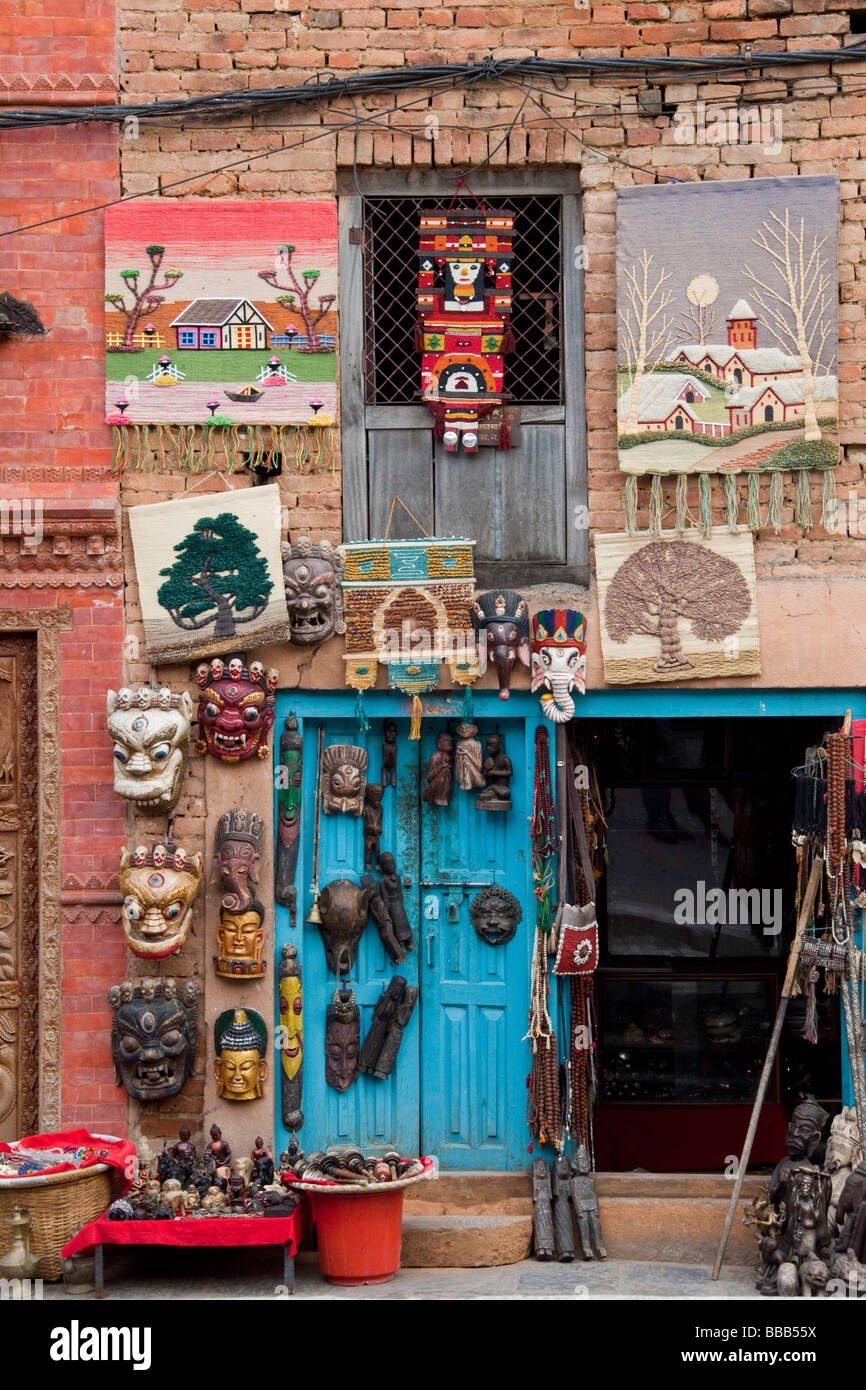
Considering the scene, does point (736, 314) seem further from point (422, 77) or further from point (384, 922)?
point (384, 922)

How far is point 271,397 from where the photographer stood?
27.2 feet

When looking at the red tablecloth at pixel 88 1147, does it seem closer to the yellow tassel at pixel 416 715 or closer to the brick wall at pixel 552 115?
the yellow tassel at pixel 416 715

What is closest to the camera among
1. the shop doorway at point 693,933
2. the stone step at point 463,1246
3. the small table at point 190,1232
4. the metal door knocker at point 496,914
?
the small table at point 190,1232

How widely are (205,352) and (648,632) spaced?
2752 millimetres

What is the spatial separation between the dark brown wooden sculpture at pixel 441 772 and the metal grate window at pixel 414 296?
6.04ft

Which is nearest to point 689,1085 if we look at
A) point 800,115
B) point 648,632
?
point 648,632

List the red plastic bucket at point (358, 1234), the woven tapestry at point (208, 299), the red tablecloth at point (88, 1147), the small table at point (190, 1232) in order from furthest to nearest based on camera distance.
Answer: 1. the woven tapestry at point (208, 299)
2. the red tablecloth at point (88, 1147)
3. the red plastic bucket at point (358, 1234)
4. the small table at point (190, 1232)

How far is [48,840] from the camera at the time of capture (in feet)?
27.2

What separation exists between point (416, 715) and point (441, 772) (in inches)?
14.4

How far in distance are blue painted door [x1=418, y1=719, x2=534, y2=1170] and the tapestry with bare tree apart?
6.33 feet

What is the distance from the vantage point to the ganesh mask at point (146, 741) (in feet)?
26.0

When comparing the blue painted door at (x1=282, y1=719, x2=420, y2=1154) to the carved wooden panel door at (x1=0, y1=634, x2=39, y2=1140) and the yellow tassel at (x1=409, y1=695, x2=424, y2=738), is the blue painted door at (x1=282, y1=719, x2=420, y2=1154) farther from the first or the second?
the carved wooden panel door at (x1=0, y1=634, x2=39, y2=1140)

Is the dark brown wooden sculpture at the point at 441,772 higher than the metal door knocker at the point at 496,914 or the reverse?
higher

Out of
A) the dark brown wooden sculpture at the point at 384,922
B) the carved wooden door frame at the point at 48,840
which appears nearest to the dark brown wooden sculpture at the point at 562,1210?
the dark brown wooden sculpture at the point at 384,922
